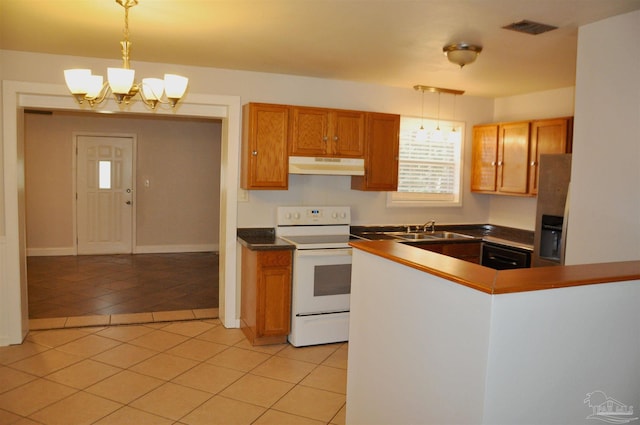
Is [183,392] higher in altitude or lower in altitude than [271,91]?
lower

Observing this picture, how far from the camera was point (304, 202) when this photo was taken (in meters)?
4.87

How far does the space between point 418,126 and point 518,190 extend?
1.23m

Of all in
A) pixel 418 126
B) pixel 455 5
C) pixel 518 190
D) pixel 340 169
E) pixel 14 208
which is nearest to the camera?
pixel 455 5

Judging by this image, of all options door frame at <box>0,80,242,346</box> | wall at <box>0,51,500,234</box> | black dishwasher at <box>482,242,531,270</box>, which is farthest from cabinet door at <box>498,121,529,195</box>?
door frame at <box>0,80,242,346</box>

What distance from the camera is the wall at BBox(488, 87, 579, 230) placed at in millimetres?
4957

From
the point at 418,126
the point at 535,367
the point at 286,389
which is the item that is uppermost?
the point at 418,126

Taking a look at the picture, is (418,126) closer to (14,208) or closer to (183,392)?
(183,392)

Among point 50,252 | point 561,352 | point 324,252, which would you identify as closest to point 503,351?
point 561,352

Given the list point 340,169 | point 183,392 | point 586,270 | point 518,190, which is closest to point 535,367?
point 586,270

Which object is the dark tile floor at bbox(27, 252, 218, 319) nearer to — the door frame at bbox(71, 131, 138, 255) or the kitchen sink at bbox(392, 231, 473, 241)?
the door frame at bbox(71, 131, 138, 255)

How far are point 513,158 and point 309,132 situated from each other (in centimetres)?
212

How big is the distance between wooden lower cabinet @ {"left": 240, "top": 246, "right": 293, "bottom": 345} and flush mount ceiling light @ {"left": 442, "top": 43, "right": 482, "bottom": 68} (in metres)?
1.99

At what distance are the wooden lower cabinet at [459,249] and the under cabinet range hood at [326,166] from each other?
938 millimetres

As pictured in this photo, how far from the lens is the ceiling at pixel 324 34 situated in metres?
2.75
